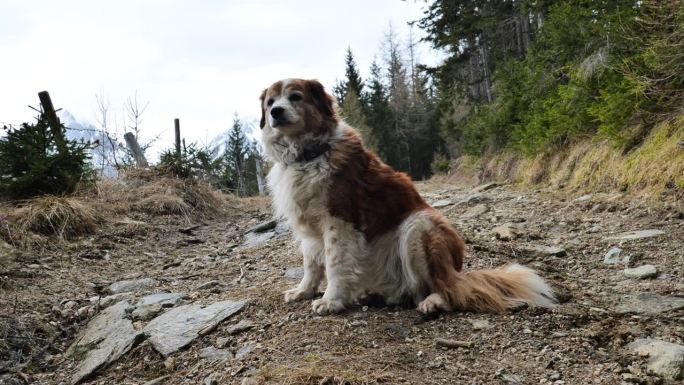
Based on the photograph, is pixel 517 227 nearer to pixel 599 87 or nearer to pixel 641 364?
pixel 599 87

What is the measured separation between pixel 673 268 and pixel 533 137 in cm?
649

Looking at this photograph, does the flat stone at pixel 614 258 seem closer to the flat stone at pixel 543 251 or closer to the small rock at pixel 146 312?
the flat stone at pixel 543 251

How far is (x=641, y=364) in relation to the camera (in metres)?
2.34

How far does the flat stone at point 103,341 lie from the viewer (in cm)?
324

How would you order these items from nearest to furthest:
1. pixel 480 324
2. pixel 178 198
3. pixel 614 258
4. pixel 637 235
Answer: pixel 480 324 < pixel 614 258 < pixel 637 235 < pixel 178 198

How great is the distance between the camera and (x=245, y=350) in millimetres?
2887

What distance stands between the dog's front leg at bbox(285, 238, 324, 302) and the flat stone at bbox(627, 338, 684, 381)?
2.04 meters

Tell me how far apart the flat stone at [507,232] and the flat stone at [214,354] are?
12.2 feet

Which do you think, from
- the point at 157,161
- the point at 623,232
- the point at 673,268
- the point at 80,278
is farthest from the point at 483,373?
the point at 157,161

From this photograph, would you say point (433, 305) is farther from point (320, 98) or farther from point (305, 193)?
point (320, 98)

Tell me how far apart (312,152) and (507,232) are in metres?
3.13

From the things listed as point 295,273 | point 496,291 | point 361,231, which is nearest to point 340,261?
point 361,231

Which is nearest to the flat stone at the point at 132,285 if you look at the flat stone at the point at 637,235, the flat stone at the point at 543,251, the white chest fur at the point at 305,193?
the white chest fur at the point at 305,193

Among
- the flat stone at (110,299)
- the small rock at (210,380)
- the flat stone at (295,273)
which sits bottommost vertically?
the small rock at (210,380)
